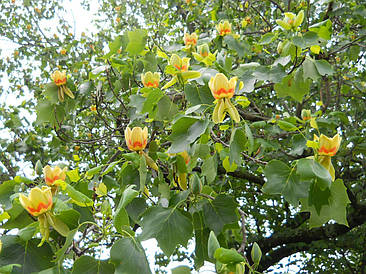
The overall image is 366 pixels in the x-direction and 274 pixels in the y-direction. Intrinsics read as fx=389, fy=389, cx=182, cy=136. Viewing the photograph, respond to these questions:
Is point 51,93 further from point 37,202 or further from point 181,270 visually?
point 181,270

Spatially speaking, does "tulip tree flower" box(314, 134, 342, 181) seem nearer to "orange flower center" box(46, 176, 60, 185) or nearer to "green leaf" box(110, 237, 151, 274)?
"green leaf" box(110, 237, 151, 274)

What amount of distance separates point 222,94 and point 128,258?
518mm

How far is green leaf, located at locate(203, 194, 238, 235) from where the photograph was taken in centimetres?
125

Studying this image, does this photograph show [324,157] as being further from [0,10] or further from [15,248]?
[0,10]

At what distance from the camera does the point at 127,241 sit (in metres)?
0.90

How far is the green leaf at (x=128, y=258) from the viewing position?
865 millimetres

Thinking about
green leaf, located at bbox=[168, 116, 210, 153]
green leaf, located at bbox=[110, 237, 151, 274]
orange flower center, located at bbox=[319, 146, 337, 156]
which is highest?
green leaf, located at bbox=[168, 116, 210, 153]

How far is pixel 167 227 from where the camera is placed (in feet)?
3.68

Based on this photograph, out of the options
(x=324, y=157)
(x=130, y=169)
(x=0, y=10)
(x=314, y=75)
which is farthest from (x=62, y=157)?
(x=324, y=157)

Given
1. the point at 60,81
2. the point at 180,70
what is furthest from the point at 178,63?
the point at 60,81

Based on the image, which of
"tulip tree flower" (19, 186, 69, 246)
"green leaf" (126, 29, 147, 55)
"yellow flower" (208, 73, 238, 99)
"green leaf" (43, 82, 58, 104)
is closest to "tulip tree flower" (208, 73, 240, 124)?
→ "yellow flower" (208, 73, 238, 99)

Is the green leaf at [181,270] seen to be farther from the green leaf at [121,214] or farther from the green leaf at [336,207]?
the green leaf at [336,207]

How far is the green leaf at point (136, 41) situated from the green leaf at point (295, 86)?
1.99ft

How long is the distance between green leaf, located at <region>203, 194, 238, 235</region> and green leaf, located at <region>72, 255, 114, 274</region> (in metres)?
0.41
